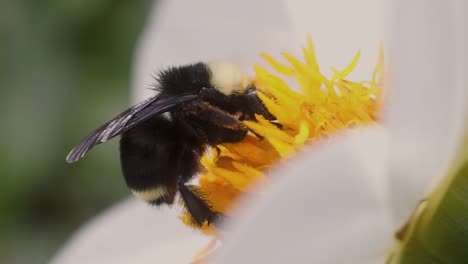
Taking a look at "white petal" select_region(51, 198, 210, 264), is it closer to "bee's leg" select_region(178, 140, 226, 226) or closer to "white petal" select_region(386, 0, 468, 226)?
"bee's leg" select_region(178, 140, 226, 226)

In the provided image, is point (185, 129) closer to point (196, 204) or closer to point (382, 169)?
point (196, 204)

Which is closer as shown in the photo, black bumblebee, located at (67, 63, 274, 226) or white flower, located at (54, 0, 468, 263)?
white flower, located at (54, 0, 468, 263)

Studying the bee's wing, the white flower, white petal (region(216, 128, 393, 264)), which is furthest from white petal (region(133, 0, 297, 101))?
white petal (region(216, 128, 393, 264))

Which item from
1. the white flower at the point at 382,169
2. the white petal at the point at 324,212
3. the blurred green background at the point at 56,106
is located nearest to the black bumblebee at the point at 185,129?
the white flower at the point at 382,169

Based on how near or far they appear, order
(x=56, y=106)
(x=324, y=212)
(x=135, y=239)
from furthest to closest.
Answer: (x=56, y=106)
(x=135, y=239)
(x=324, y=212)

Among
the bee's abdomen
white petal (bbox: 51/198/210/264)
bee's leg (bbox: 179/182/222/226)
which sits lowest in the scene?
white petal (bbox: 51/198/210/264)

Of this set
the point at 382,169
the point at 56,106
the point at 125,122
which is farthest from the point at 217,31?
the point at 56,106
